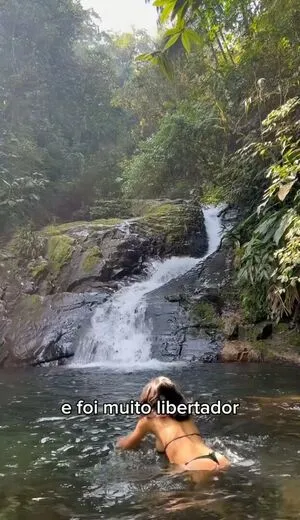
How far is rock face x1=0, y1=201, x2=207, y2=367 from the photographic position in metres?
11.6

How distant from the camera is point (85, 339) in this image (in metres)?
11.3

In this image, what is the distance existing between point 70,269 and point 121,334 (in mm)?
3000

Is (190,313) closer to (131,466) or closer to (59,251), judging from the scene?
(59,251)

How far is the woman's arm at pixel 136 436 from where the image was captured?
165 inches

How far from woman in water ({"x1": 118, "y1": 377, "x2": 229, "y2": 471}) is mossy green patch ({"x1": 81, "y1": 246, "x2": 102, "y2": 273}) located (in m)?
9.34

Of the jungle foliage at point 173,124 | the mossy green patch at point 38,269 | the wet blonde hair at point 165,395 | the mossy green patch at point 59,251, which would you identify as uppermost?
the jungle foliage at point 173,124

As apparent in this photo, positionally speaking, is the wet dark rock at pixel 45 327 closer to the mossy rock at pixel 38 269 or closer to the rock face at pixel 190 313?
the mossy rock at pixel 38 269

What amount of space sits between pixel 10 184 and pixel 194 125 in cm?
654

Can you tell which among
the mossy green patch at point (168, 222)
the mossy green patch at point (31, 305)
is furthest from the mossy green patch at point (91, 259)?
the mossy green patch at point (168, 222)

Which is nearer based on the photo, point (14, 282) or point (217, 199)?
point (14, 282)

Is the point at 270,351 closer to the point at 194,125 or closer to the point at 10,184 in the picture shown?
the point at 194,125

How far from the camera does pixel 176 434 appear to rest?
393cm

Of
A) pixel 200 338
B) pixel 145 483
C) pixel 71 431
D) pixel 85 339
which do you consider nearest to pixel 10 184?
pixel 85 339

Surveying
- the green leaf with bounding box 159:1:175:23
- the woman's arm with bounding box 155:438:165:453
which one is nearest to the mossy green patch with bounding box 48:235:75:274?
the woman's arm with bounding box 155:438:165:453
